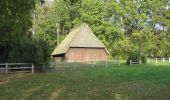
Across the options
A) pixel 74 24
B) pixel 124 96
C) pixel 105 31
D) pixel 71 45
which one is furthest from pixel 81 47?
pixel 124 96

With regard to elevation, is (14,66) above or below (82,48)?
below

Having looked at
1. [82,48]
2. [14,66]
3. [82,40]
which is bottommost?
[14,66]

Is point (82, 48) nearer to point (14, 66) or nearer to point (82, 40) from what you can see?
point (82, 40)

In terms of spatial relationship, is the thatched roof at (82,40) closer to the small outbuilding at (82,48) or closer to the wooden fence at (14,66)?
the small outbuilding at (82,48)

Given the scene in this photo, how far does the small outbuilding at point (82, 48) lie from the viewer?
5591 centimetres

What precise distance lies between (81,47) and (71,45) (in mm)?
2063

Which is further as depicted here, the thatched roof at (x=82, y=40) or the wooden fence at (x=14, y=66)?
the thatched roof at (x=82, y=40)

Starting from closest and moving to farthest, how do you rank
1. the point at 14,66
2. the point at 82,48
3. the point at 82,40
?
the point at 14,66 < the point at 82,40 < the point at 82,48

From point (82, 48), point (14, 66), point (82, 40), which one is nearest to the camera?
point (14, 66)

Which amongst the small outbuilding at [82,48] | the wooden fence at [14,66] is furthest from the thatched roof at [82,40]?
the wooden fence at [14,66]

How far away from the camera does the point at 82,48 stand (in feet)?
186

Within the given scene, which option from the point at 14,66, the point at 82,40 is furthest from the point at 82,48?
the point at 14,66

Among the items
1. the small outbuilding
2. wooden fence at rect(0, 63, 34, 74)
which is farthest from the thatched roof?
wooden fence at rect(0, 63, 34, 74)

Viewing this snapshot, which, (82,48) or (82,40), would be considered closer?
(82,40)
